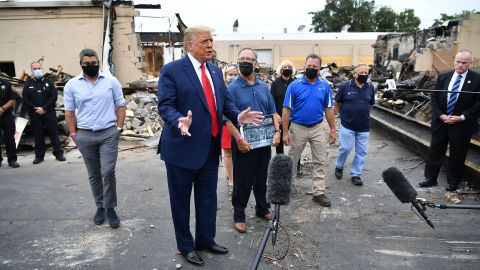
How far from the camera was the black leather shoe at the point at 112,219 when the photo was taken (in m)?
4.22

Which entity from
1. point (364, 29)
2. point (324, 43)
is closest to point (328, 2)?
point (364, 29)

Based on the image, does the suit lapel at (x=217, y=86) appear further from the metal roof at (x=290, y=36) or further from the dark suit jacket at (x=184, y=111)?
the metal roof at (x=290, y=36)

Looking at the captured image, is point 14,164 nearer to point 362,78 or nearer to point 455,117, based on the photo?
point 362,78

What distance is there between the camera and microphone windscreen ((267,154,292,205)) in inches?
101

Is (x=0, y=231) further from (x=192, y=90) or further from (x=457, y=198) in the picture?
(x=457, y=198)

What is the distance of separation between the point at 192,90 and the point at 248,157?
1230 mm

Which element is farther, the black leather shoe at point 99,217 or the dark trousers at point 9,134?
the dark trousers at point 9,134

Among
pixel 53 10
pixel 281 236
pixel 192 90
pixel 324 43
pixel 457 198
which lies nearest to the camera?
pixel 192 90

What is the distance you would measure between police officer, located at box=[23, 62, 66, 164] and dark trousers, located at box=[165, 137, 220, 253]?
5.02m

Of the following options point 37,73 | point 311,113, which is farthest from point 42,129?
point 311,113

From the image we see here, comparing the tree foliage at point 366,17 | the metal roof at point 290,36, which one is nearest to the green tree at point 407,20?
the tree foliage at point 366,17

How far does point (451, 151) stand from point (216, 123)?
3.79 metres

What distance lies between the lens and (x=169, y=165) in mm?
3289

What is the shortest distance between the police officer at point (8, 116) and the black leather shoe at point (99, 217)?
12.0 ft
